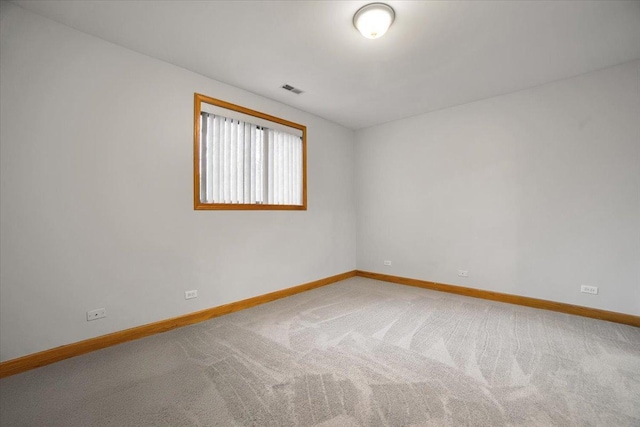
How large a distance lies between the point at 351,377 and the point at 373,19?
2838 mm

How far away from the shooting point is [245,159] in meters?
3.61

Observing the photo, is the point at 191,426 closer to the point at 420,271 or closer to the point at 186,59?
the point at 186,59

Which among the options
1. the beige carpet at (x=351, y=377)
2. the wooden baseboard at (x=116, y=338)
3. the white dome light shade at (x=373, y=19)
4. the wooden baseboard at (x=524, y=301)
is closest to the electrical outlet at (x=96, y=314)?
the wooden baseboard at (x=116, y=338)

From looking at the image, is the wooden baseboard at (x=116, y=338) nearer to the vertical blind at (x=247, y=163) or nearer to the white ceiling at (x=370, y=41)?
the vertical blind at (x=247, y=163)

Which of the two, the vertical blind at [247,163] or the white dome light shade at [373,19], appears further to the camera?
the vertical blind at [247,163]

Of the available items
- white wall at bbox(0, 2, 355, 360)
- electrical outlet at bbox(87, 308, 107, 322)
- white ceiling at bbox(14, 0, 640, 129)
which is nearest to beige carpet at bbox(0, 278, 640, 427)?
electrical outlet at bbox(87, 308, 107, 322)

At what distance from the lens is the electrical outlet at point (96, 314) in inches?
95.1

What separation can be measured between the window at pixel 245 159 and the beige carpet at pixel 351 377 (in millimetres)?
1578

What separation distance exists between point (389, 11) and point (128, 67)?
256 centimetres

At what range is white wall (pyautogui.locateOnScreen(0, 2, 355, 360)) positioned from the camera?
2125 mm

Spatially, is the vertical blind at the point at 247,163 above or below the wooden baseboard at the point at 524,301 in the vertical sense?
above

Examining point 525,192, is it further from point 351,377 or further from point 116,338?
point 116,338

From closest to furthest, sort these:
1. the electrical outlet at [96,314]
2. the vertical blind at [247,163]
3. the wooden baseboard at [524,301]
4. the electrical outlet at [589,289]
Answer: the electrical outlet at [96,314] → the wooden baseboard at [524,301] → the electrical outlet at [589,289] → the vertical blind at [247,163]

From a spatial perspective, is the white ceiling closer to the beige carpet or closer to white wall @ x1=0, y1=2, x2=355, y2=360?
white wall @ x1=0, y1=2, x2=355, y2=360
